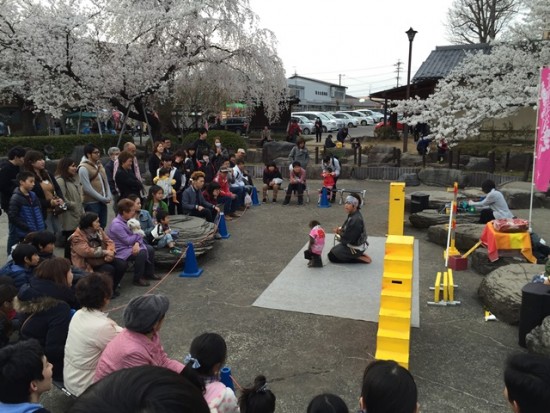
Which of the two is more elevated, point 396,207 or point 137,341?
point 396,207

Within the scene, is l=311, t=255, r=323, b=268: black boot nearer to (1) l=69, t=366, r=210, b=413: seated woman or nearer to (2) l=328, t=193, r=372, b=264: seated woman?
(2) l=328, t=193, r=372, b=264: seated woman

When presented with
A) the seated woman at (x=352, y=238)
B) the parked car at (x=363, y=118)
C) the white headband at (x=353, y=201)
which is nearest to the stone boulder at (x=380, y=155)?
the seated woman at (x=352, y=238)

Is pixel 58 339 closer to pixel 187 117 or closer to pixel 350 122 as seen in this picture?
pixel 187 117

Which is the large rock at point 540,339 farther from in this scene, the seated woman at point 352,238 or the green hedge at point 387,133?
the green hedge at point 387,133

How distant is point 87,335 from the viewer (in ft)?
10.5

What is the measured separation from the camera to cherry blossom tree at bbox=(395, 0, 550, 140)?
13117mm

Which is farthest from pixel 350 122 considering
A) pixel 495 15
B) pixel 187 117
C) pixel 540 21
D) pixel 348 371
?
pixel 348 371

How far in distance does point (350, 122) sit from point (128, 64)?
24951mm

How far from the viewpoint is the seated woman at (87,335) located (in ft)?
10.5

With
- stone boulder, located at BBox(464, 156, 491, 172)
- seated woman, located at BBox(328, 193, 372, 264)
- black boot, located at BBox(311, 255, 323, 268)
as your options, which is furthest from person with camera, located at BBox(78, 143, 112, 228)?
stone boulder, located at BBox(464, 156, 491, 172)

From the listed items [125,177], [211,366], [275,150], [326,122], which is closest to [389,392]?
[211,366]

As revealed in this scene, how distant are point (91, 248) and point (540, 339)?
5.02 m

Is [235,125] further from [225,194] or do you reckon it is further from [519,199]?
[519,199]

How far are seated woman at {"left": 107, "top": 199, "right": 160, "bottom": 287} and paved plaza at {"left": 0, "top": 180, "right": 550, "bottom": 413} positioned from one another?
27cm
